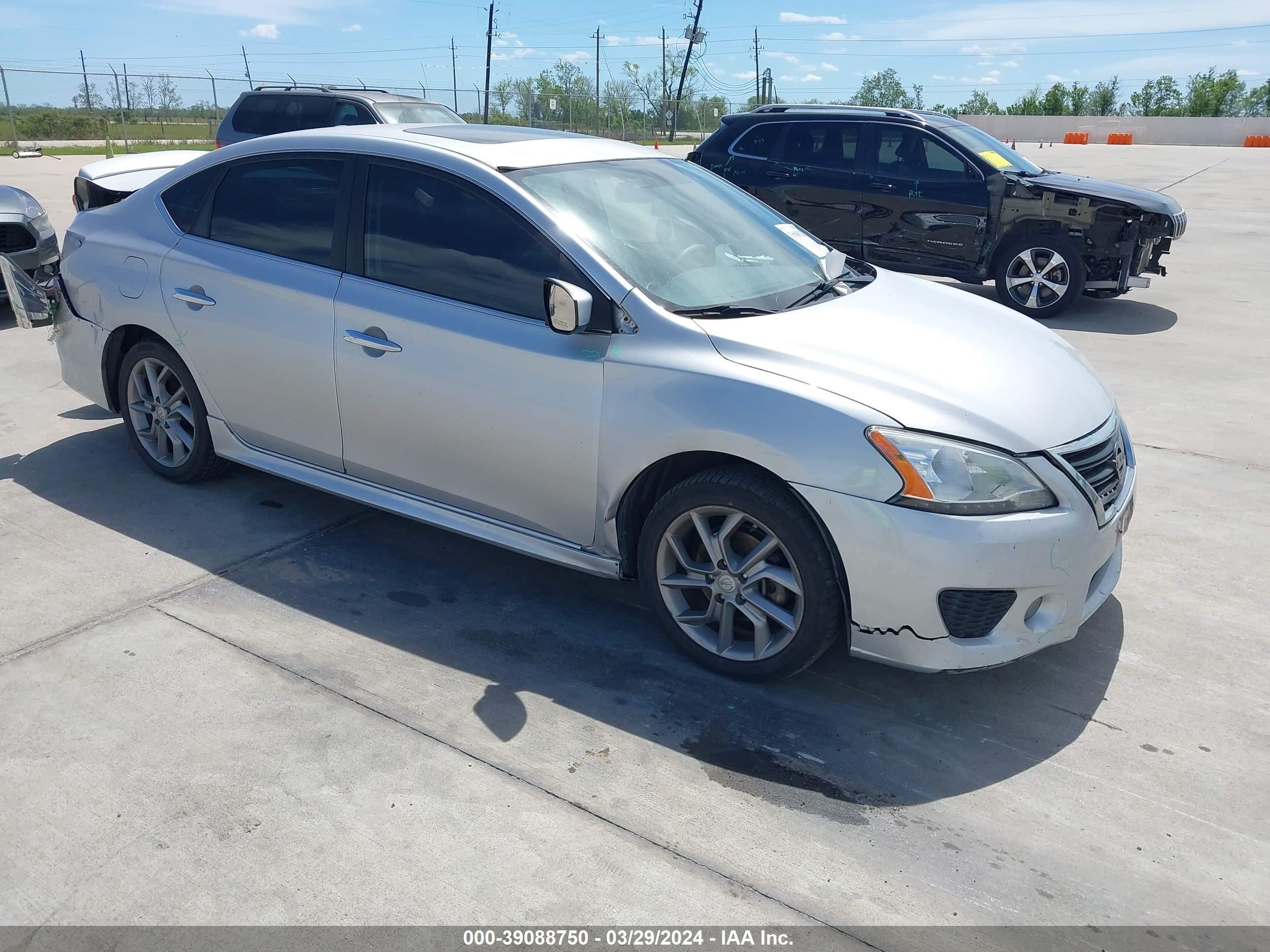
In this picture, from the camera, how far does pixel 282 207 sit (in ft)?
14.5

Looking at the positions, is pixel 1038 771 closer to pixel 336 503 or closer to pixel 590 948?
pixel 590 948

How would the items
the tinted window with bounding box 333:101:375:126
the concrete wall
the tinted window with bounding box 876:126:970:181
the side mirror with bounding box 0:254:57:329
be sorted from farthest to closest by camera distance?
the concrete wall
the tinted window with bounding box 333:101:375:126
the tinted window with bounding box 876:126:970:181
the side mirror with bounding box 0:254:57:329

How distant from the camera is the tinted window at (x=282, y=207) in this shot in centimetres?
427

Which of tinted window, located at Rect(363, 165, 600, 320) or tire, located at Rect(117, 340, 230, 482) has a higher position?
tinted window, located at Rect(363, 165, 600, 320)

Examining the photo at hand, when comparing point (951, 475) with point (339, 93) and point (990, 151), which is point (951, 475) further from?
point (339, 93)

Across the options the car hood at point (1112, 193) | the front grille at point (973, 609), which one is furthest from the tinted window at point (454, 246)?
the car hood at point (1112, 193)

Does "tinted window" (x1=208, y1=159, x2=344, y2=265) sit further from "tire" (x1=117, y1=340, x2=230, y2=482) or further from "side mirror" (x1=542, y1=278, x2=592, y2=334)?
"side mirror" (x1=542, y1=278, x2=592, y2=334)

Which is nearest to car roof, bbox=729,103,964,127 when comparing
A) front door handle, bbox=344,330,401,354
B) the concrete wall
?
front door handle, bbox=344,330,401,354

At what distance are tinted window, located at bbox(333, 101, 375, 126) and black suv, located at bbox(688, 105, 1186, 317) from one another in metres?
5.17

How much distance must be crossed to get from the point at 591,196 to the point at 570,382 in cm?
83

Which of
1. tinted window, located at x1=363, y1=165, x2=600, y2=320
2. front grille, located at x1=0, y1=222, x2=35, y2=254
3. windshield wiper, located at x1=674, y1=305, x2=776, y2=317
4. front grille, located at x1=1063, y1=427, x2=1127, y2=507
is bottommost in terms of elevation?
front grille, located at x1=0, y1=222, x2=35, y2=254

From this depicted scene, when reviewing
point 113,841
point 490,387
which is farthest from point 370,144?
point 113,841

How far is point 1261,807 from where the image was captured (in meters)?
3.00

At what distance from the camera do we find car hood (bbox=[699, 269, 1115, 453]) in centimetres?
322
